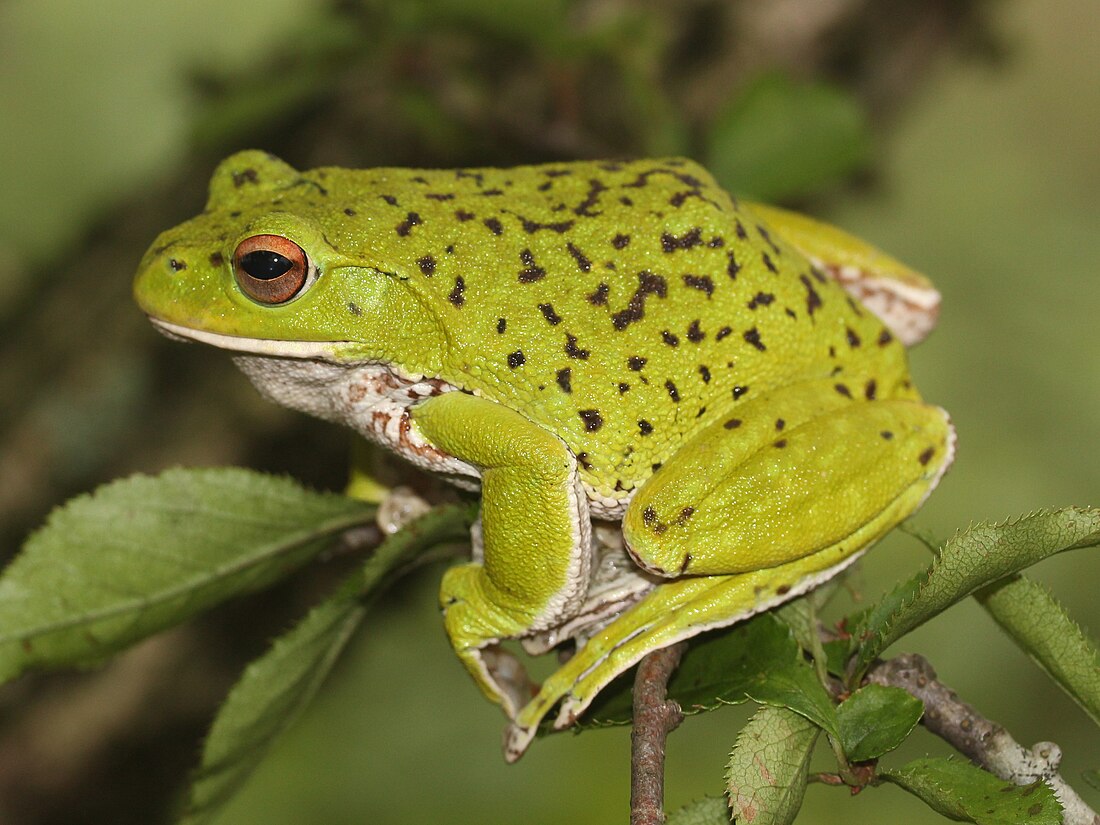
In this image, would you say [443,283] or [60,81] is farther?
[60,81]

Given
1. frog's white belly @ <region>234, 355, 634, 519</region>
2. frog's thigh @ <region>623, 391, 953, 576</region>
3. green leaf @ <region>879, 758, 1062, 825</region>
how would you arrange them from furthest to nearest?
frog's white belly @ <region>234, 355, 634, 519</region> < frog's thigh @ <region>623, 391, 953, 576</region> < green leaf @ <region>879, 758, 1062, 825</region>

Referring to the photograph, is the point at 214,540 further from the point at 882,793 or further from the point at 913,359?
the point at 913,359

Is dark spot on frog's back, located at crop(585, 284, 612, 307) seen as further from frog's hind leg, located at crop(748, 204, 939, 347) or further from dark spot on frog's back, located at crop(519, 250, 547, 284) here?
frog's hind leg, located at crop(748, 204, 939, 347)

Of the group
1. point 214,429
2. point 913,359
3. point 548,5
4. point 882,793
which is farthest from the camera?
point 913,359

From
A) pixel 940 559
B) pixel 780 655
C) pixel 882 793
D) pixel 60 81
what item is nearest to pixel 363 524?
pixel 780 655

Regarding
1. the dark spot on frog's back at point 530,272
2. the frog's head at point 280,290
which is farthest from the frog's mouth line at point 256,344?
the dark spot on frog's back at point 530,272

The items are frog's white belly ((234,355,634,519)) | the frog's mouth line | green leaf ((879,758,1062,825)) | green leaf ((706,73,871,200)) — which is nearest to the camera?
green leaf ((879,758,1062,825))

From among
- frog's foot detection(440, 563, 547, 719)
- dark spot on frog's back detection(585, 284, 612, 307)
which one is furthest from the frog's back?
frog's foot detection(440, 563, 547, 719)

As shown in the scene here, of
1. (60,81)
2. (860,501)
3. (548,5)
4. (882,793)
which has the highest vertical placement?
(548,5)
